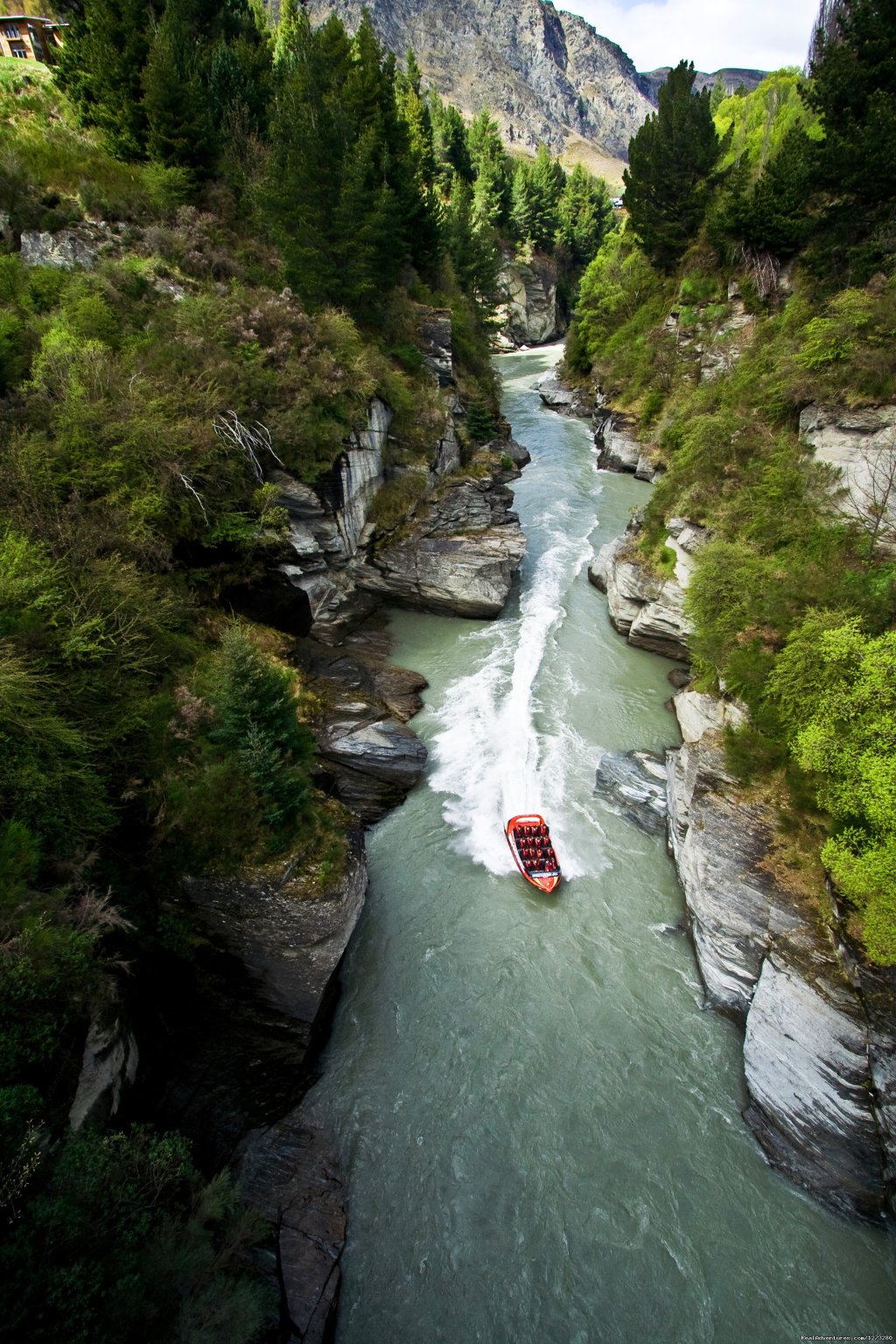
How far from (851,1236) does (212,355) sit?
26185mm

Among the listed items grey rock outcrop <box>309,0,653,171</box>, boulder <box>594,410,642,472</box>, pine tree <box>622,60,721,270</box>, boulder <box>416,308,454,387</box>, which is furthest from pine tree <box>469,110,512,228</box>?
grey rock outcrop <box>309,0,653,171</box>

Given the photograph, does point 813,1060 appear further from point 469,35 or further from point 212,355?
point 469,35

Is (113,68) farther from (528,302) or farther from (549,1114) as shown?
(528,302)

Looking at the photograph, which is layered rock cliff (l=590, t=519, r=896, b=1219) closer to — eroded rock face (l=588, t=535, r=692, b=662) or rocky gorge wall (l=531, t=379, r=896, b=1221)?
rocky gorge wall (l=531, t=379, r=896, b=1221)

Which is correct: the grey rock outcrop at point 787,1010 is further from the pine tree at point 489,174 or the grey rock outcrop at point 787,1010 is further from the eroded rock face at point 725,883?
the pine tree at point 489,174

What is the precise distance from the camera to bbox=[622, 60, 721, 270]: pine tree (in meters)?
35.6

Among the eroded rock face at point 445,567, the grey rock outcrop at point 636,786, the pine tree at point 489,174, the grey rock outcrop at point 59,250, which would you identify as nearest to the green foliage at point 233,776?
the grey rock outcrop at point 636,786

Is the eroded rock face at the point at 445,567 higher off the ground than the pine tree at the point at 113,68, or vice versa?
the pine tree at the point at 113,68

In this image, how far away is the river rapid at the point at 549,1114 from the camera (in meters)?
9.05

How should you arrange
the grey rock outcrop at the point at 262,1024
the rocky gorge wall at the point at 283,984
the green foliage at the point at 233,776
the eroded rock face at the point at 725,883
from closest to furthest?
the rocky gorge wall at the point at 283,984 < the grey rock outcrop at the point at 262,1024 < the green foliage at the point at 233,776 < the eroded rock face at the point at 725,883

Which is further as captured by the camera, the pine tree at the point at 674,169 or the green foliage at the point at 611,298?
the green foliage at the point at 611,298

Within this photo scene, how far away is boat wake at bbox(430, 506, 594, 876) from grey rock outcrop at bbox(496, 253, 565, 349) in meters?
71.0

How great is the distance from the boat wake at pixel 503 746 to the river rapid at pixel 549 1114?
0.11m

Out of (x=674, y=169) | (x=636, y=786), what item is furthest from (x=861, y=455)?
(x=674, y=169)
